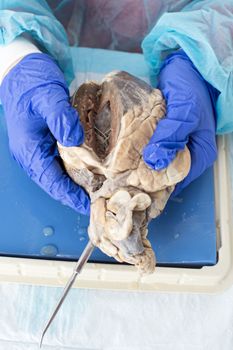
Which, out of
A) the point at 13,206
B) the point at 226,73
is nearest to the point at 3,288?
the point at 13,206

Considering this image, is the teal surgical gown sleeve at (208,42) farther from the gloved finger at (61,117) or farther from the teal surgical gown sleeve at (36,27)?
the gloved finger at (61,117)

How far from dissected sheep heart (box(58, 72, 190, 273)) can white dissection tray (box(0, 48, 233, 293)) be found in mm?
167

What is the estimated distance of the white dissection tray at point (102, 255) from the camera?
1.12 meters

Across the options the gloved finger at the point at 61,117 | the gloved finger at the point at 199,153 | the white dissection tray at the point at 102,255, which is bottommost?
the white dissection tray at the point at 102,255

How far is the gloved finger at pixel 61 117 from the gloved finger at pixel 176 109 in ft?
0.42

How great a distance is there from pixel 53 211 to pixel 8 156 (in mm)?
178

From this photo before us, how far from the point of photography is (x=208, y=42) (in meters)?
1.12

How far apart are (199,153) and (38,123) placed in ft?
1.08

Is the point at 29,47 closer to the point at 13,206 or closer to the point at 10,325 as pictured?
the point at 13,206

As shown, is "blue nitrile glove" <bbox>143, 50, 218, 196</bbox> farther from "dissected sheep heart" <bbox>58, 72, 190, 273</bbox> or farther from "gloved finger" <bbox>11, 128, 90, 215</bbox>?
"gloved finger" <bbox>11, 128, 90, 215</bbox>

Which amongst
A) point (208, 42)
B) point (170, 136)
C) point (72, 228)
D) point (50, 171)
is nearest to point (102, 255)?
point (72, 228)

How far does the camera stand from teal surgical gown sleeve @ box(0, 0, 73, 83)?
1.13 meters

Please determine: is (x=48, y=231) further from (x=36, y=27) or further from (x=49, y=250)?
(x=36, y=27)

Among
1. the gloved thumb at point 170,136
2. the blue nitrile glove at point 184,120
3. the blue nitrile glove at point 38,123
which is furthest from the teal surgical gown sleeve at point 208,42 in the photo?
the blue nitrile glove at point 38,123
